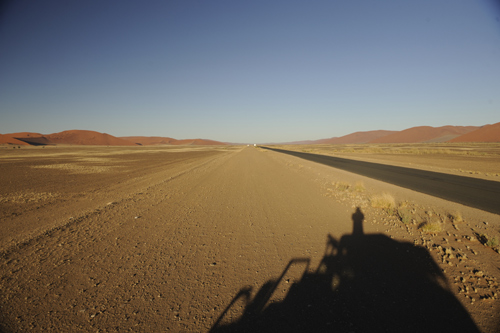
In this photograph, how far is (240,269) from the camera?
4047mm

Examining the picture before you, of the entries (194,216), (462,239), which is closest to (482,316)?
(462,239)

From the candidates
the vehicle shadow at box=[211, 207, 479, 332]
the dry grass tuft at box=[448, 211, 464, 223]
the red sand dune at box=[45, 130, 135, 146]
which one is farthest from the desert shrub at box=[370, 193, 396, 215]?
the red sand dune at box=[45, 130, 135, 146]

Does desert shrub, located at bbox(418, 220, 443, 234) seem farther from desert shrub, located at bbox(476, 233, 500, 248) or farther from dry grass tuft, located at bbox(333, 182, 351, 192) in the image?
dry grass tuft, located at bbox(333, 182, 351, 192)

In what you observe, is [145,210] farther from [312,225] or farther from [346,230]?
[346,230]

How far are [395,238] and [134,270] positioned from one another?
5938mm

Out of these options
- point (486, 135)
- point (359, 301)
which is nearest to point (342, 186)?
point (359, 301)

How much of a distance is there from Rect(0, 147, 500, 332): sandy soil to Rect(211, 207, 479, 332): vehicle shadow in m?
0.02

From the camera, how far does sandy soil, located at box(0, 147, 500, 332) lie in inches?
116

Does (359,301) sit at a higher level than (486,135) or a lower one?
lower

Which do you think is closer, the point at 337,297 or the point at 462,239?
the point at 337,297

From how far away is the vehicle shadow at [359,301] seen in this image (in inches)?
110

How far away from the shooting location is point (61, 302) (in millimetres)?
3217

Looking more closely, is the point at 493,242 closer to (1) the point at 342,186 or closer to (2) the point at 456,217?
(2) the point at 456,217

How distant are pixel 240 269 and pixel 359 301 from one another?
79.3 inches
